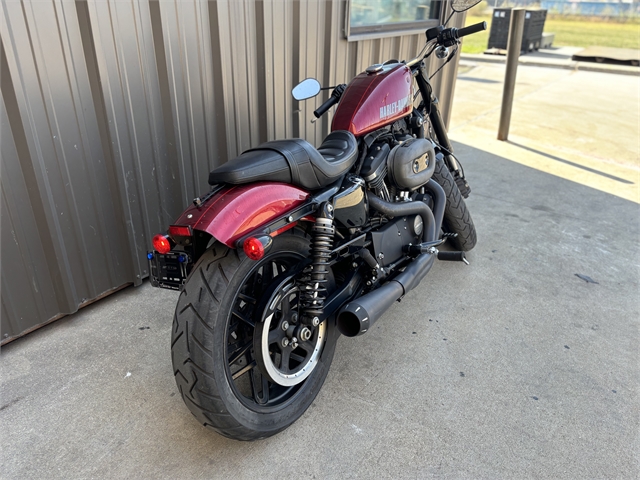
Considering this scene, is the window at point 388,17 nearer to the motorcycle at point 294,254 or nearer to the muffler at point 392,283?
the motorcycle at point 294,254

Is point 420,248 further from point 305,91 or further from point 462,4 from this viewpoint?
point 462,4

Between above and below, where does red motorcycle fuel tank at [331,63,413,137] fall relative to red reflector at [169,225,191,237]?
above

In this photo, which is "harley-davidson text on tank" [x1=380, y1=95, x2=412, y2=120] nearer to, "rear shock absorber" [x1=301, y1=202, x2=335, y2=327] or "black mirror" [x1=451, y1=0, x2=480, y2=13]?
"black mirror" [x1=451, y1=0, x2=480, y2=13]

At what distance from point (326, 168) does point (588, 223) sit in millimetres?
2945

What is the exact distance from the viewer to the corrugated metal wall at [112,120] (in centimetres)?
222

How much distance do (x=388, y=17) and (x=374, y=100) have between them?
8.40 feet

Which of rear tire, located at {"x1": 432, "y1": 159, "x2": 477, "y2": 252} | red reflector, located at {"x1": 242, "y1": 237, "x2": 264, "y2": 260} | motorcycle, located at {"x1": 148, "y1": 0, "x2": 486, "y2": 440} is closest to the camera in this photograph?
red reflector, located at {"x1": 242, "y1": 237, "x2": 264, "y2": 260}

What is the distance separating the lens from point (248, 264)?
174cm

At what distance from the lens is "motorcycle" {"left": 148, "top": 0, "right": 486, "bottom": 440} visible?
1.68 meters

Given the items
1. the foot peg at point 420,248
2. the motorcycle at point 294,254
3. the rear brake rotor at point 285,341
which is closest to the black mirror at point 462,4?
the motorcycle at point 294,254

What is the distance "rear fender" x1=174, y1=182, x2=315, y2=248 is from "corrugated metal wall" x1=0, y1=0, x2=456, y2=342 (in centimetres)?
107

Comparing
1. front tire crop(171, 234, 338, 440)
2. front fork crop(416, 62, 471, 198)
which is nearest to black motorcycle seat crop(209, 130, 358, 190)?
front tire crop(171, 234, 338, 440)

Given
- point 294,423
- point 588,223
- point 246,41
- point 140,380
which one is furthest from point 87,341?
point 588,223

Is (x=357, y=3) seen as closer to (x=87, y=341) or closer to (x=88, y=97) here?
(x=88, y=97)
